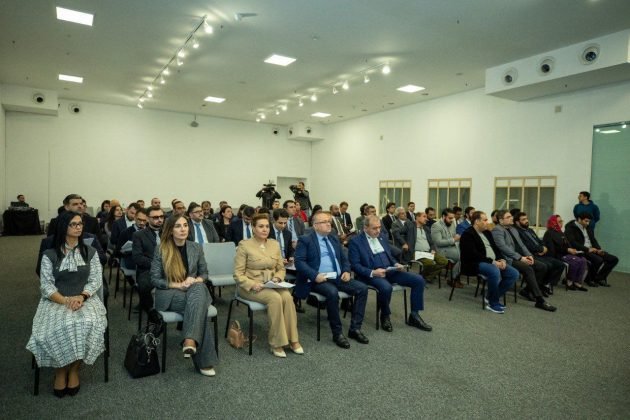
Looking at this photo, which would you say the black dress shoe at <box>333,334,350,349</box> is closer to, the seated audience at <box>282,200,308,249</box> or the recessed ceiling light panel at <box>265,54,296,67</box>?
the seated audience at <box>282,200,308,249</box>

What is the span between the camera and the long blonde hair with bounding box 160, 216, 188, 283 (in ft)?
10.9

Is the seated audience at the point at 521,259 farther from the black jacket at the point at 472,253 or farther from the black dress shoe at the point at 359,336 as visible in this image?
the black dress shoe at the point at 359,336

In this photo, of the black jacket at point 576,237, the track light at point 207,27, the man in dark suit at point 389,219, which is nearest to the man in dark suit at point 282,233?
the man in dark suit at point 389,219

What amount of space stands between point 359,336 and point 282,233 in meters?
1.80

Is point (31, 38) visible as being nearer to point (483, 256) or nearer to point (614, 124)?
point (483, 256)

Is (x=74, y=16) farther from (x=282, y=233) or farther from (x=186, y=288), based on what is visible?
(x=186, y=288)

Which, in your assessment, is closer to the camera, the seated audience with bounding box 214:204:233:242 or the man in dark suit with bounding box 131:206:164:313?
the man in dark suit with bounding box 131:206:164:313

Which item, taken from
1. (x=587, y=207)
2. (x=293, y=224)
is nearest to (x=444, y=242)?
(x=293, y=224)

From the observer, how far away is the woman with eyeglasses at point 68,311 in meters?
2.60

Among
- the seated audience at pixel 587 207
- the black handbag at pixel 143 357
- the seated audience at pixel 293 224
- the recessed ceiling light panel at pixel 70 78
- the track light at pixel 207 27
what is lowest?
the black handbag at pixel 143 357

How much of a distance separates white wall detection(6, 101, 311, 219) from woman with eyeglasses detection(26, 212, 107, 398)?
11726 mm

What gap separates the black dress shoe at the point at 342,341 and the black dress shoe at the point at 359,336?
0.48 feet

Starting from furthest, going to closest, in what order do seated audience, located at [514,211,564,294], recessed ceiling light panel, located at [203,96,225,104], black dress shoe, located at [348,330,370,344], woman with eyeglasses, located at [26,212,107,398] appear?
recessed ceiling light panel, located at [203,96,225,104] → seated audience, located at [514,211,564,294] → black dress shoe, located at [348,330,370,344] → woman with eyeglasses, located at [26,212,107,398]

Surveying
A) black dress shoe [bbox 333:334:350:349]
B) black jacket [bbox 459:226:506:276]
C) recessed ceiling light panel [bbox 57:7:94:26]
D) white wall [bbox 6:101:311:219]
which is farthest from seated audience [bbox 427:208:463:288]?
white wall [bbox 6:101:311:219]
